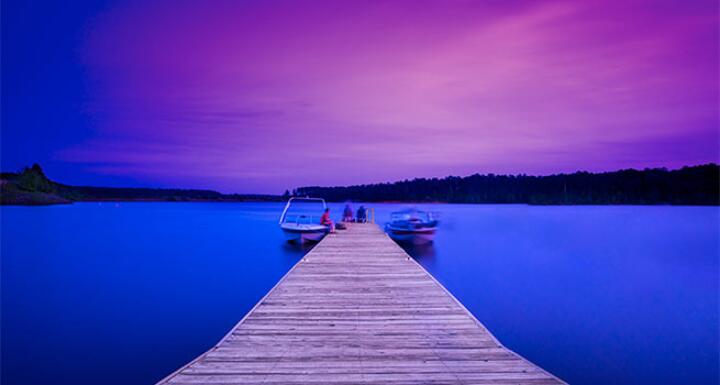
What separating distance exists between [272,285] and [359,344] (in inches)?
389

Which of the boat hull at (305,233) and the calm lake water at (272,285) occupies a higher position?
the boat hull at (305,233)

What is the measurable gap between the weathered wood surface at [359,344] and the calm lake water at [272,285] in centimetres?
252

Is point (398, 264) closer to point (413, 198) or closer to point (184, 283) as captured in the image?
point (184, 283)

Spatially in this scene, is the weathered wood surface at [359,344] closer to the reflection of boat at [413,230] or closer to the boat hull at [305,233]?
the boat hull at [305,233]

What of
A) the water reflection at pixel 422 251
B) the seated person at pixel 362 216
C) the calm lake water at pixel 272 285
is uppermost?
the seated person at pixel 362 216

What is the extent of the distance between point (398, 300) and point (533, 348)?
10.3 ft

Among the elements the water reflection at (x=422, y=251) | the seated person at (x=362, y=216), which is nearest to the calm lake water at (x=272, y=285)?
the water reflection at (x=422, y=251)

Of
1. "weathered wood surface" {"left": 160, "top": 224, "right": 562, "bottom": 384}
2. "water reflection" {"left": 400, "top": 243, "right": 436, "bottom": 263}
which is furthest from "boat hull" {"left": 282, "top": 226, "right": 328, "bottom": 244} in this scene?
"weathered wood surface" {"left": 160, "top": 224, "right": 562, "bottom": 384}

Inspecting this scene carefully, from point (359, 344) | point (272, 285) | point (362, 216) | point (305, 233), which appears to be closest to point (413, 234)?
point (305, 233)

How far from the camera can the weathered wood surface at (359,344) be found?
4.02 m

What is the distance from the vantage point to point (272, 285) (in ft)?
46.8

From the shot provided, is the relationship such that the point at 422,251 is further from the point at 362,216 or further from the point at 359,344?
the point at 359,344

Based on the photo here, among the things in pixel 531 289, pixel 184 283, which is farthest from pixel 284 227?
pixel 531 289

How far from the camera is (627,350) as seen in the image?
8086mm
